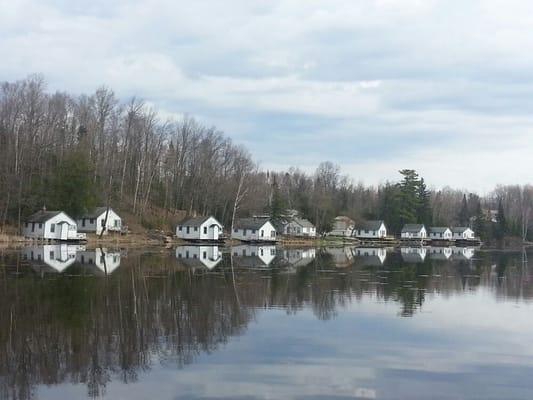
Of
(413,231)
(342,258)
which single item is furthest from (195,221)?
(413,231)

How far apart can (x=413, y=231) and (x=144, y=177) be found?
6602cm

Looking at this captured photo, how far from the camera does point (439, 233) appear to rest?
462ft

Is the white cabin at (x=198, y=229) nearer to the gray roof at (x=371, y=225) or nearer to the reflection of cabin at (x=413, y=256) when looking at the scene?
the reflection of cabin at (x=413, y=256)

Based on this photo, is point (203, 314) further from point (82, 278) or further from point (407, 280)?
point (407, 280)

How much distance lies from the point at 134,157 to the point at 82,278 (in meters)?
63.5

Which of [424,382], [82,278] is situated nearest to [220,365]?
[424,382]

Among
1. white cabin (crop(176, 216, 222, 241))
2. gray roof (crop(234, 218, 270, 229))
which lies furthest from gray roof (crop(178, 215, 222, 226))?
gray roof (crop(234, 218, 270, 229))

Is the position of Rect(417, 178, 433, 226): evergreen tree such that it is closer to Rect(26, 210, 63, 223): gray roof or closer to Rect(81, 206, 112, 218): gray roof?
Rect(81, 206, 112, 218): gray roof

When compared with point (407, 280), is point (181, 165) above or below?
above

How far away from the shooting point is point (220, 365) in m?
13.7

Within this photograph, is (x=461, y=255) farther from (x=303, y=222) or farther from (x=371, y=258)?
(x=303, y=222)

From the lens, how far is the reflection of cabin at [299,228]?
111m

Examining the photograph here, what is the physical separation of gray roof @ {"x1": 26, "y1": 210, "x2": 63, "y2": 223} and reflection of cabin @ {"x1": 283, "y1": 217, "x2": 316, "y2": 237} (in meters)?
48.9

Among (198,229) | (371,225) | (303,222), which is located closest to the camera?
(198,229)
